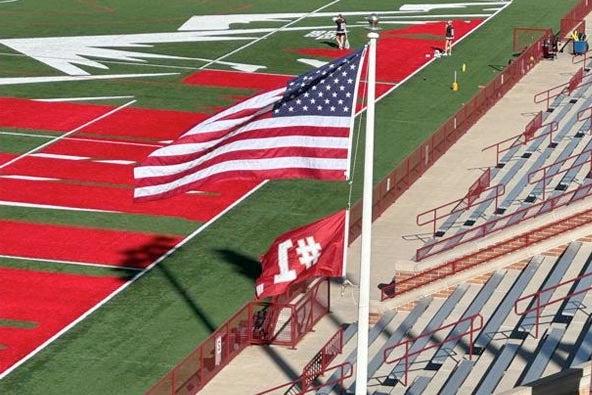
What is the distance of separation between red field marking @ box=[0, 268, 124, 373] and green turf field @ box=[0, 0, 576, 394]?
450mm

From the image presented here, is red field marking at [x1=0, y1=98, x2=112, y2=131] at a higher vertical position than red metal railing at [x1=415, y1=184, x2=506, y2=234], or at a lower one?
lower

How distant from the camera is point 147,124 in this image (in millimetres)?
52906

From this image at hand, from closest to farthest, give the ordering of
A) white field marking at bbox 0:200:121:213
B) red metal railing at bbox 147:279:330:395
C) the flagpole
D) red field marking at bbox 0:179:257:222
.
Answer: the flagpole
red metal railing at bbox 147:279:330:395
white field marking at bbox 0:200:121:213
red field marking at bbox 0:179:257:222

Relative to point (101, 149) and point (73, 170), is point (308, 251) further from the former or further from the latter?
point (101, 149)

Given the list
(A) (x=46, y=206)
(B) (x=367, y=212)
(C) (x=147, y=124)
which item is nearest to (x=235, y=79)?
(C) (x=147, y=124)

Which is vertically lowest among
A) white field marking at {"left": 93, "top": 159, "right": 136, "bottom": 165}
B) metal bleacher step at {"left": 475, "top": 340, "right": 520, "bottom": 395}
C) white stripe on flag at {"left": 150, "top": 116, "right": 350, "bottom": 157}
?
white field marking at {"left": 93, "top": 159, "right": 136, "bottom": 165}

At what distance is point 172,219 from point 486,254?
12.0 m

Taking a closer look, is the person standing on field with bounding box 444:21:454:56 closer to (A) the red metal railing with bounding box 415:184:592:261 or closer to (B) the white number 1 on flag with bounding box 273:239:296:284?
(A) the red metal railing with bounding box 415:184:592:261

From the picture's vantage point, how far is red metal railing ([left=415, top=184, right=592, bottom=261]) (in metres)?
33.8

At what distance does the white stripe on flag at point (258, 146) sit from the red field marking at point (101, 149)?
83.0 ft

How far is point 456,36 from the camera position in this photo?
221ft

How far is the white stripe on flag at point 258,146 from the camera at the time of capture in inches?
893

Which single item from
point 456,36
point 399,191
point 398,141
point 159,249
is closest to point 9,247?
point 159,249

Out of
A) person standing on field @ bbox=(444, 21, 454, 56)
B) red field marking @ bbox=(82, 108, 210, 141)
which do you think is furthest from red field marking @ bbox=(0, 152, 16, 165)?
person standing on field @ bbox=(444, 21, 454, 56)
